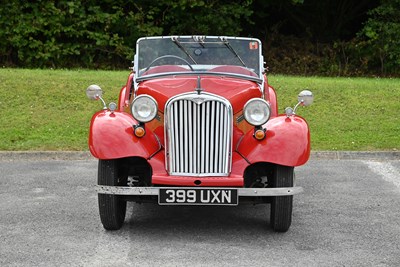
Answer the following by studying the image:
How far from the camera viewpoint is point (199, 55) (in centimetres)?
851

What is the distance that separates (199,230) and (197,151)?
757 millimetres

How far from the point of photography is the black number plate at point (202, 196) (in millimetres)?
6727

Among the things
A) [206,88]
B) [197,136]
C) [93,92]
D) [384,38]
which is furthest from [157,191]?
[384,38]

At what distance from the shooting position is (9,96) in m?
14.6

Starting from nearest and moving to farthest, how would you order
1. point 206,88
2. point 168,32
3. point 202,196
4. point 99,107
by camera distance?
point 202,196
point 206,88
point 99,107
point 168,32

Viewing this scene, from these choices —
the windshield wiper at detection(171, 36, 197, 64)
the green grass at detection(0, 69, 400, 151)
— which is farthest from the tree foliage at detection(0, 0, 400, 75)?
the windshield wiper at detection(171, 36, 197, 64)

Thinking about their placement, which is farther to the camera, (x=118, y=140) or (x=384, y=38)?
(x=384, y=38)

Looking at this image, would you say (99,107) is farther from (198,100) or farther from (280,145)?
(280,145)

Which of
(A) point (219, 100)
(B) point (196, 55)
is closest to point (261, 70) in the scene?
(B) point (196, 55)

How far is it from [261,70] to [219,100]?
168 centimetres

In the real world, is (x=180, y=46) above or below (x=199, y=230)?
above

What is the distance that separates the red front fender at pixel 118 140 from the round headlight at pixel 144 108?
0.51 ft

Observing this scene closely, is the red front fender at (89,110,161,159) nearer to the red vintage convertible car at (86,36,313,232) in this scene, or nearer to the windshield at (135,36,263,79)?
the red vintage convertible car at (86,36,313,232)

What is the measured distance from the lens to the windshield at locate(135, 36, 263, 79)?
8.27 meters
